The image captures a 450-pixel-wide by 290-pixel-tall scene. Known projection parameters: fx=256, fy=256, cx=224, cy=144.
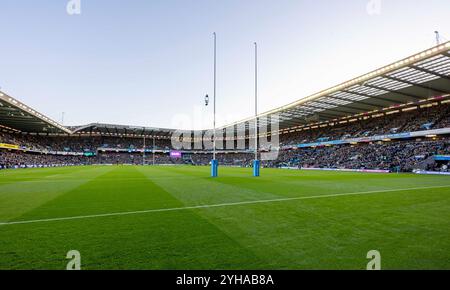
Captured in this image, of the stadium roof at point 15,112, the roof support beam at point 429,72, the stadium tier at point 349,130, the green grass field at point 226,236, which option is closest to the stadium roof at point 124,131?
the stadium tier at point 349,130

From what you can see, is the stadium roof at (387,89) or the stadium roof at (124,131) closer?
the stadium roof at (387,89)

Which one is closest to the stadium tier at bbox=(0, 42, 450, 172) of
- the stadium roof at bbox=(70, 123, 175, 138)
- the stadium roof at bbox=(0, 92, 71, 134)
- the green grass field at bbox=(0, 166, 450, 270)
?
the stadium roof at bbox=(0, 92, 71, 134)

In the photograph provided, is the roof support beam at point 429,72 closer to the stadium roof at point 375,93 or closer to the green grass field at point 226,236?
the stadium roof at point 375,93

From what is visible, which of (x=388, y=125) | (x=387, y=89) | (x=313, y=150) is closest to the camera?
(x=387, y=89)

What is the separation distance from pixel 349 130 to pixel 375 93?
18942 millimetres

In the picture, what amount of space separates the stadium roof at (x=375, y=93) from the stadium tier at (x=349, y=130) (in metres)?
0.10

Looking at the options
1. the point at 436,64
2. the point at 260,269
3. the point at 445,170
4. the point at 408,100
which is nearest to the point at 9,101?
the point at 260,269

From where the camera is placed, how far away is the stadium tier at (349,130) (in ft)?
111

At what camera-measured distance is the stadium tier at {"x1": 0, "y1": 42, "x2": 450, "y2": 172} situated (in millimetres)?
33875

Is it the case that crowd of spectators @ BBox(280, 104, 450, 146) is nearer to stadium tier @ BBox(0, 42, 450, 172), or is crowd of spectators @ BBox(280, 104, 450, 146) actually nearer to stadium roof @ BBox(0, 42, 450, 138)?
stadium tier @ BBox(0, 42, 450, 172)

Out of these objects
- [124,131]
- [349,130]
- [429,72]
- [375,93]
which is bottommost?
[349,130]

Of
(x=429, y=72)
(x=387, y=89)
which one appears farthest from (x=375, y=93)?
(x=429, y=72)

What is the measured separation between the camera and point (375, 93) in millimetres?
40000

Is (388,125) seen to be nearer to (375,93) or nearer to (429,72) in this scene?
(375,93)
